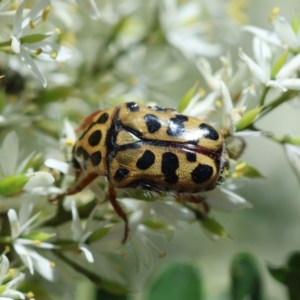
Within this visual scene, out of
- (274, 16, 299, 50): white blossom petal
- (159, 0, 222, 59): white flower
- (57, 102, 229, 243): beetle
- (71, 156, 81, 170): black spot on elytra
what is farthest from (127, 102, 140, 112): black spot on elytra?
(159, 0, 222, 59): white flower

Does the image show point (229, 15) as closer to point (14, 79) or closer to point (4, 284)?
point (14, 79)

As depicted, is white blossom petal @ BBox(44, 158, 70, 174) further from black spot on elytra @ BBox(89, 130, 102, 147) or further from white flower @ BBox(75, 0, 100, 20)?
A: white flower @ BBox(75, 0, 100, 20)

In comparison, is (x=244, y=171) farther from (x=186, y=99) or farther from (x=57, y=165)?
(x=57, y=165)

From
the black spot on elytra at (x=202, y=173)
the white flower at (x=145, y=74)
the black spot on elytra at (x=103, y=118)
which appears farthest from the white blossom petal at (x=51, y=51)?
A: the white flower at (x=145, y=74)

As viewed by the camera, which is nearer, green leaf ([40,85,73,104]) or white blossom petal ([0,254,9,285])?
white blossom petal ([0,254,9,285])

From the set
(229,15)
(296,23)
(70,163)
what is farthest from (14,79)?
(229,15)
